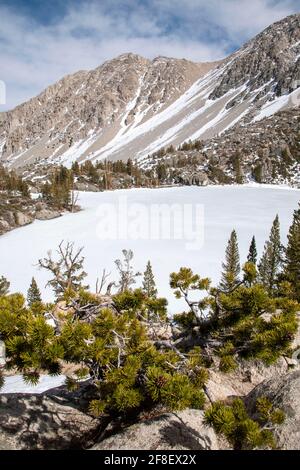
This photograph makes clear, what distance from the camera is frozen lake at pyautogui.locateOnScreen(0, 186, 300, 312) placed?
4469 cm

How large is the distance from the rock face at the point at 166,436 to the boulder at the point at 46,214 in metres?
72.8

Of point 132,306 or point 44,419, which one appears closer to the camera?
point 44,419

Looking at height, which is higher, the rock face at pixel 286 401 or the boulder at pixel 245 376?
the rock face at pixel 286 401

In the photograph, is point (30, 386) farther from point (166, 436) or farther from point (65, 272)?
point (166, 436)

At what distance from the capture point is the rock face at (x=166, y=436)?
575 centimetres

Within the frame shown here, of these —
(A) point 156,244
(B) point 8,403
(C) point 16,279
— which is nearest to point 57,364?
(B) point 8,403

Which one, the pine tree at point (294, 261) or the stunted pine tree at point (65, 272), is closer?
the stunted pine tree at point (65, 272)

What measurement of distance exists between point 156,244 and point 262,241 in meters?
16.3

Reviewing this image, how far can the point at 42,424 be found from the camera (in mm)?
7266

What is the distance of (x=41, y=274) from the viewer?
45.5m

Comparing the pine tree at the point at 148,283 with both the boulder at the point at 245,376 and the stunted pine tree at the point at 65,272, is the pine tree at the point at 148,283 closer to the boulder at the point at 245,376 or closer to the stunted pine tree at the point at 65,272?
the stunted pine tree at the point at 65,272

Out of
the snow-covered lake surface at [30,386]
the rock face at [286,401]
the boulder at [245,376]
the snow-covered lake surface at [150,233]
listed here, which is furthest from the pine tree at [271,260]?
the rock face at [286,401]
